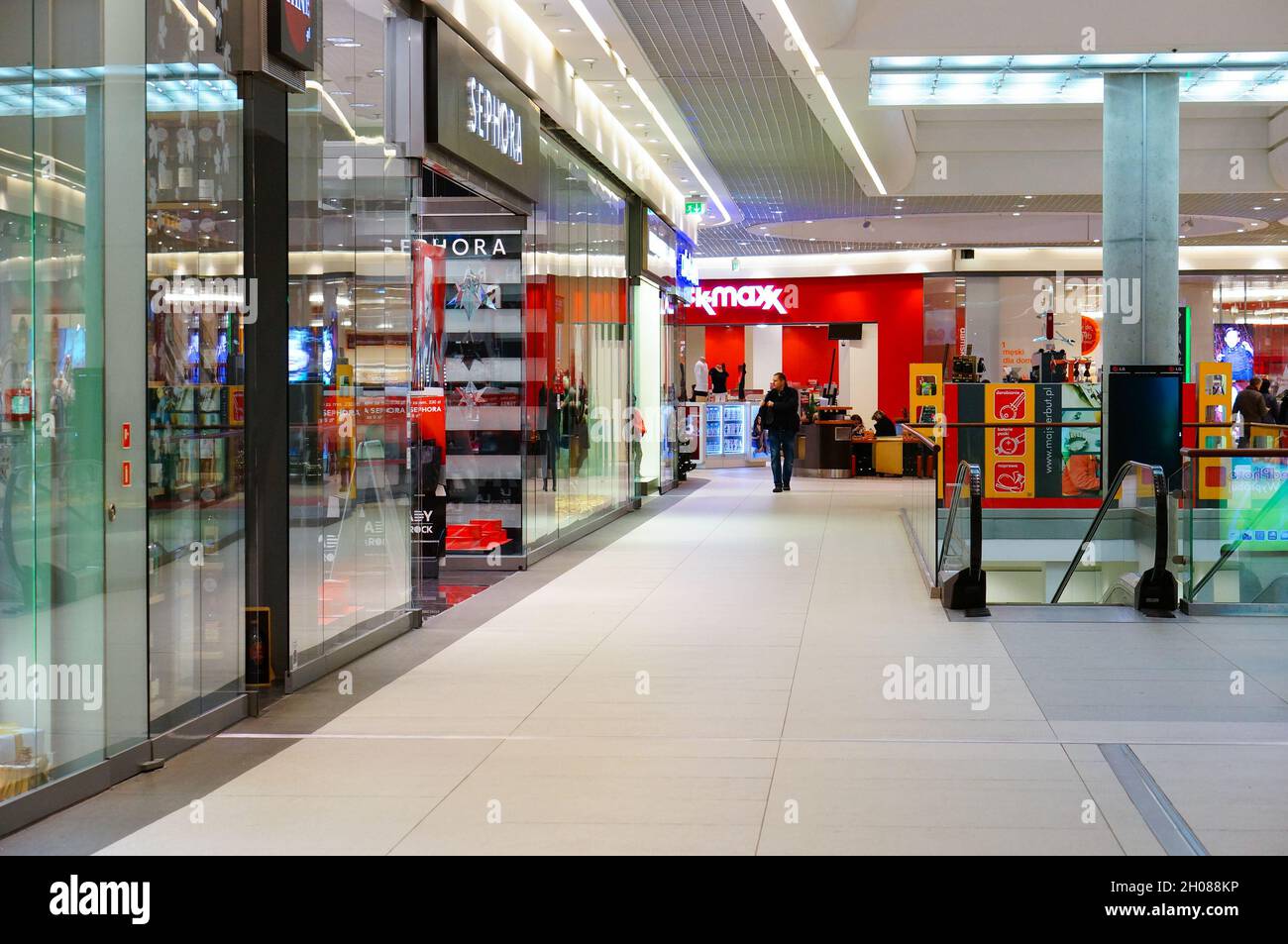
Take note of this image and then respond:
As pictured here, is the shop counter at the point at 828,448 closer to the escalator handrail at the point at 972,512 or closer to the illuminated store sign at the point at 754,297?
the illuminated store sign at the point at 754,297

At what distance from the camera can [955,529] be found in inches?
355

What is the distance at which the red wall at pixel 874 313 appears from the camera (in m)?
28.3

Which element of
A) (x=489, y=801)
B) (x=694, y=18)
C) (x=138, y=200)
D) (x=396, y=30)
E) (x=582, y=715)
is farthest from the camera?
(x=694, y=18)

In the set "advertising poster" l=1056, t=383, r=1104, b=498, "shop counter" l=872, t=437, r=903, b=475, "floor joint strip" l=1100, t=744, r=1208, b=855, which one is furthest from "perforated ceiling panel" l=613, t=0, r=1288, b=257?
"floor joint strip" l=1100, t=744, r=1208, b=855

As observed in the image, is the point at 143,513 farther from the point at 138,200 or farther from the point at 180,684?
the point at 138,200

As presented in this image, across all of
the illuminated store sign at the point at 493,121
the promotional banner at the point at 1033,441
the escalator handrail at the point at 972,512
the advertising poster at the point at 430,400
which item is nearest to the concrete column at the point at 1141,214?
the promotional banner at the point at 1033,441

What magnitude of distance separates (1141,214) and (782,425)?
748 cm

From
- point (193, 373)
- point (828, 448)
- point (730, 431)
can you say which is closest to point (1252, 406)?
point (828, 448)

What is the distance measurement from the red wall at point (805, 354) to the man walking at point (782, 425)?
11541mm

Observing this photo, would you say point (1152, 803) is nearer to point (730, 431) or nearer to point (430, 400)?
point (430, 400)

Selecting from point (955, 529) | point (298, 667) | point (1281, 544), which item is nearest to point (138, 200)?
point (298, 667)

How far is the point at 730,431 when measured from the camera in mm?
27781

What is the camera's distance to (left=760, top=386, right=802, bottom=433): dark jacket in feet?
62.8
